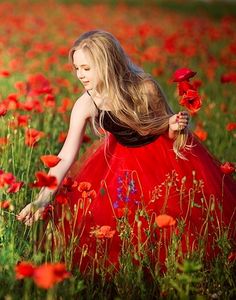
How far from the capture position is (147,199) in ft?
9.69

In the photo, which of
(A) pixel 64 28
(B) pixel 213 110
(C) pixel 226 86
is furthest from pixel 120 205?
(A) pixel 64 28

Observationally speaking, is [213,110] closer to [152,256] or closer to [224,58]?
[224,58]

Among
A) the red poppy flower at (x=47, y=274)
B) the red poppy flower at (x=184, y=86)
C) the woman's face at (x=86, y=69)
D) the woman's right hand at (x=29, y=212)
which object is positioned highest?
the woman's face at (x=86, y=69)

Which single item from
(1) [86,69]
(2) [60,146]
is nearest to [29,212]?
(1) [86,69]

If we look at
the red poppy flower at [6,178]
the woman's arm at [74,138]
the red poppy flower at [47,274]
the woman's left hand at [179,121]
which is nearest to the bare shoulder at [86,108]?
the woman's arm at [74,138]

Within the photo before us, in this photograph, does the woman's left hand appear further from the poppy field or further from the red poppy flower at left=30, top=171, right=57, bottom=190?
the red poppy flower at left=30, top=171, right=57, bottom=190

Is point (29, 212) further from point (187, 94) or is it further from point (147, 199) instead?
point (187, 94)

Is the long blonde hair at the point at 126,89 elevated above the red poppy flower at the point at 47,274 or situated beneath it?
elevated above

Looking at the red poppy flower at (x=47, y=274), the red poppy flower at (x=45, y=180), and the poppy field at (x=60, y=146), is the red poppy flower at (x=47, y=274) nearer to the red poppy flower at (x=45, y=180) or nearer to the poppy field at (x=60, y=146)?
the poppy field at (x=60, y=146)

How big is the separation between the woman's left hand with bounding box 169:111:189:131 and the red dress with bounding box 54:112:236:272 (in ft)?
0.49

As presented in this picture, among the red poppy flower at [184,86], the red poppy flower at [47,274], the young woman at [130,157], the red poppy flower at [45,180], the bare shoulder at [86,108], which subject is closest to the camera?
the red poppy flower at [47,274]

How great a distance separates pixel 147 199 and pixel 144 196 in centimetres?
2

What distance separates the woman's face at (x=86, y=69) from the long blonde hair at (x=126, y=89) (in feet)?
0.06

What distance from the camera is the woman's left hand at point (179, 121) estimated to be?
2912 mm
